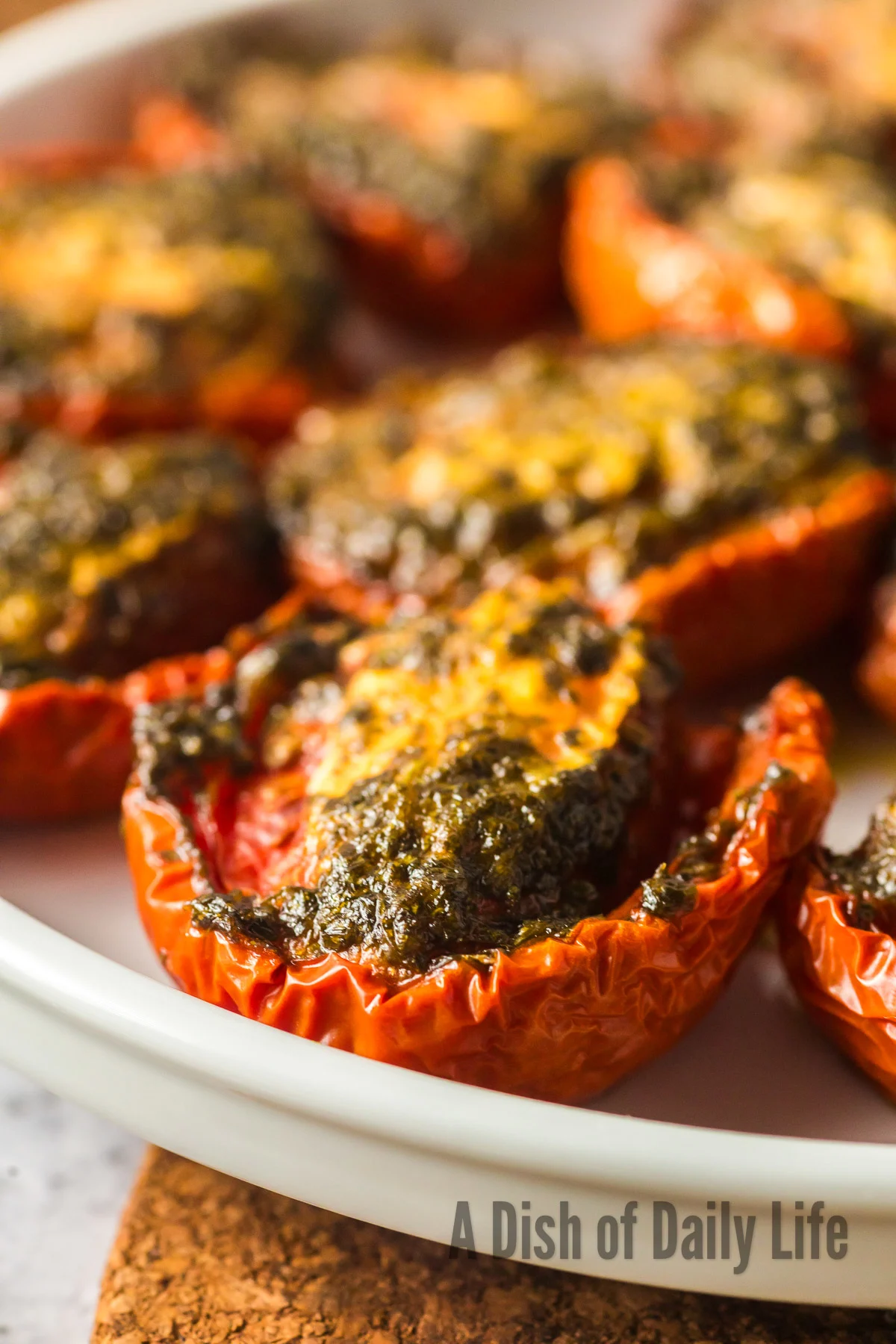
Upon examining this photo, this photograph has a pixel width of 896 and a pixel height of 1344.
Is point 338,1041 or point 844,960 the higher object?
point 338,1041

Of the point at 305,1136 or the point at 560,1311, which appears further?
the point at 560,1311

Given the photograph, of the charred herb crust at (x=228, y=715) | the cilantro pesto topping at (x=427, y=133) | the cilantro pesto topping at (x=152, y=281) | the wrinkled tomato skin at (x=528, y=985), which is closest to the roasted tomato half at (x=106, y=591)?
the charred herb crust at (x=228, y=715)

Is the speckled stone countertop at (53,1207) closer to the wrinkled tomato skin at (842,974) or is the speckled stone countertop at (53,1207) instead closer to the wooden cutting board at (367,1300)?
the wooden cutting board at (367,1300)

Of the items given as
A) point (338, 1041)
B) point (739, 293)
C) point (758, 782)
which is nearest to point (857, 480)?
point (739, 293)

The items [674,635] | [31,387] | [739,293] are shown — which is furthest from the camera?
[739,293]

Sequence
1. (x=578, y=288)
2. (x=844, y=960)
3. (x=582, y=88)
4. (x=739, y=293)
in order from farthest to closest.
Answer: (x=582, y=88)
(x=578, y=288)
(x=739, y=293)
(x=844, y=960)

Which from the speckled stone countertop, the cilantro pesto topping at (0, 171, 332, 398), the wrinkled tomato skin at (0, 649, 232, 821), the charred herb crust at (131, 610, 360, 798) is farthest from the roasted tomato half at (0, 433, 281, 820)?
the speckled stone countertop

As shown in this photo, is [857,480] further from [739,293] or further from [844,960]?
[844,960]
